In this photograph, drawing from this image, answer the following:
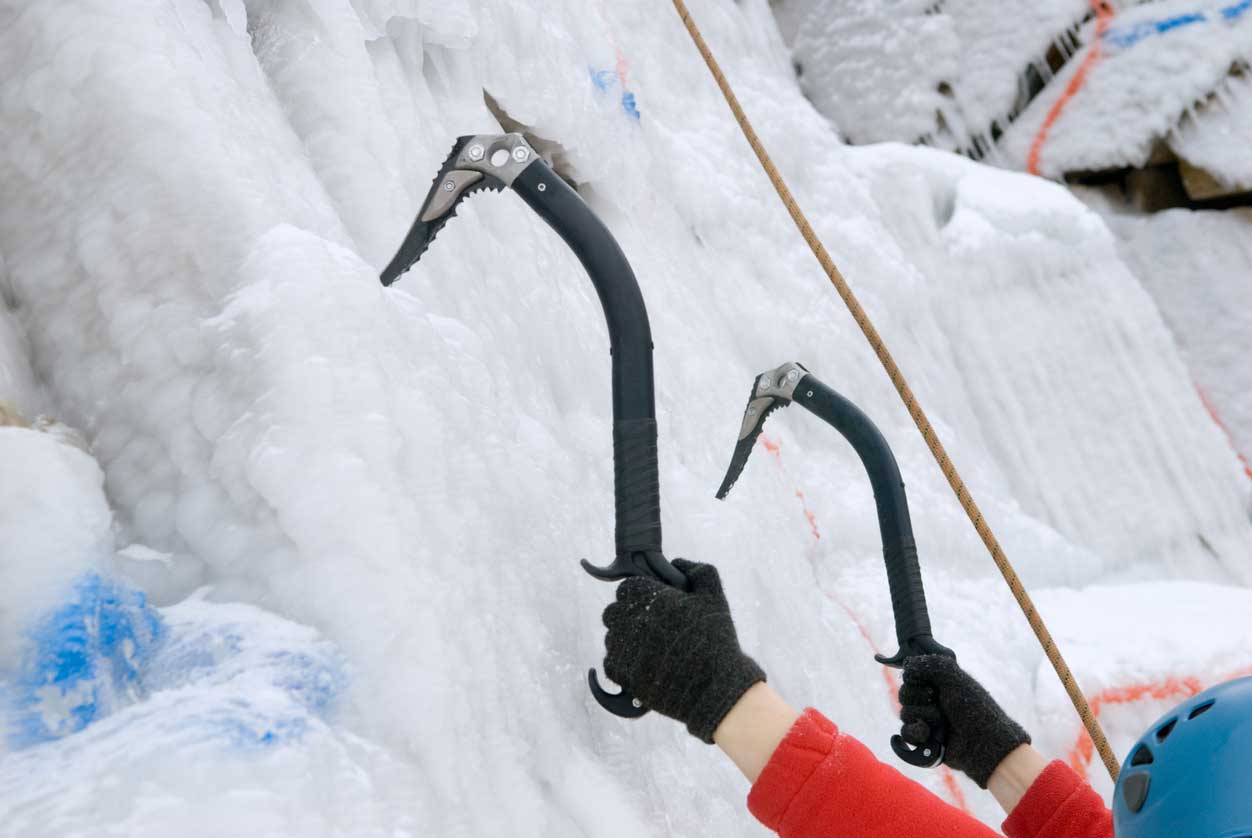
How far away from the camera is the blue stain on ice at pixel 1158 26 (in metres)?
3.95

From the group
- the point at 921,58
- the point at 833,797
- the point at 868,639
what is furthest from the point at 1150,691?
the point at 921,58

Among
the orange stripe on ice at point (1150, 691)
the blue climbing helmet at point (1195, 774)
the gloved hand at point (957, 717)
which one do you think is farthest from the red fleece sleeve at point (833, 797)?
the orange stripe on ice at point (1150, 691)

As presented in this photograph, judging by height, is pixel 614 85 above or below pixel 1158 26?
above

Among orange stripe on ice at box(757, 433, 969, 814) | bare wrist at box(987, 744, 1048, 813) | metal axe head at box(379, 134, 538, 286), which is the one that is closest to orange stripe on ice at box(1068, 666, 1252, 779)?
orange stripe on ice at box(757, 433, 969, 814)

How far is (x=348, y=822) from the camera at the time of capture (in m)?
0.84

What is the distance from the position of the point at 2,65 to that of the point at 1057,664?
1417 mm

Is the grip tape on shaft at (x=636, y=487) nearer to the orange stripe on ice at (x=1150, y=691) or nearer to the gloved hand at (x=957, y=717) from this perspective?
the gloved hand at (x=957, y=717)

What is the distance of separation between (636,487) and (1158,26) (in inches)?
155

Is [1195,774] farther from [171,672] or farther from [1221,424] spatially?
[1221,424]

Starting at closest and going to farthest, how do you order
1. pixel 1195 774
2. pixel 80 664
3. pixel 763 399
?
pixel 80 664
pixel 1195 774
pixel 763 399

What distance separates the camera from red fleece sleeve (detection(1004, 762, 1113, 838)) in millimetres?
1134

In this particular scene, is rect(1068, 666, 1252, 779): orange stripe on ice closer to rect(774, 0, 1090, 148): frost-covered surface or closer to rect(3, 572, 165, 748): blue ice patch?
rect(3, 572, 165, 748): blue ice patch

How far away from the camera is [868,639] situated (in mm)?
1988

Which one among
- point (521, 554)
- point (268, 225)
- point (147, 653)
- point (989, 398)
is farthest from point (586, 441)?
point (989, 398)
